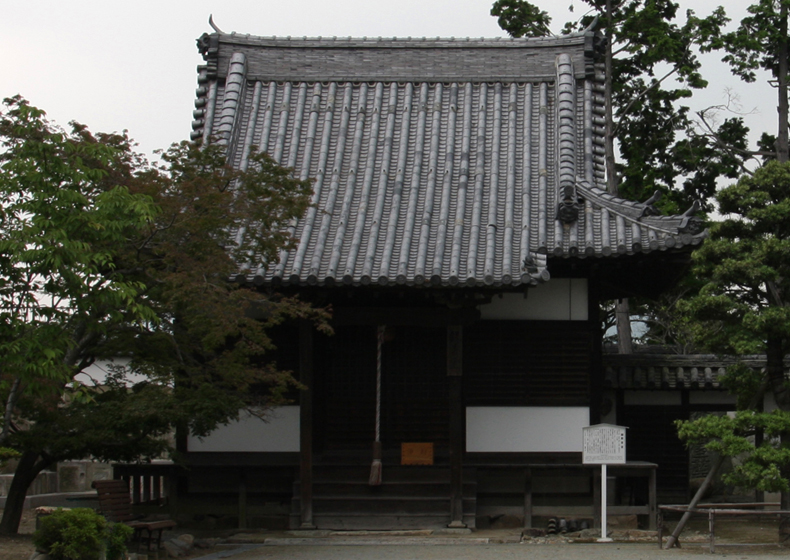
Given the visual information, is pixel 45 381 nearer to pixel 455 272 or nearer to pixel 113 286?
pixel 113 286

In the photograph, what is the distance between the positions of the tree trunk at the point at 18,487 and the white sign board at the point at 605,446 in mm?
7512

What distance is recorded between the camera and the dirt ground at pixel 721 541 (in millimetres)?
12125

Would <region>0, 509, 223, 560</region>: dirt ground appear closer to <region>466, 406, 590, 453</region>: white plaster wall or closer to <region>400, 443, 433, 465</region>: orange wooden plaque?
<region>400, 443, 433, 465</region>: orange wooden plaque

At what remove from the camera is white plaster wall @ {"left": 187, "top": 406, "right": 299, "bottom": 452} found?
50.3 ft

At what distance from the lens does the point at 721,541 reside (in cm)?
1361

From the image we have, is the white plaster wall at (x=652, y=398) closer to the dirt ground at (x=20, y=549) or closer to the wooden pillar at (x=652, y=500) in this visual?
the wooden pillar at (x=652, y=500)

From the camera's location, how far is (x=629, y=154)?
27422mm

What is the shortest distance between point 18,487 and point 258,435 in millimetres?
3753

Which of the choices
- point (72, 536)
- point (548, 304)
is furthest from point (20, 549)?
point (548, 304)

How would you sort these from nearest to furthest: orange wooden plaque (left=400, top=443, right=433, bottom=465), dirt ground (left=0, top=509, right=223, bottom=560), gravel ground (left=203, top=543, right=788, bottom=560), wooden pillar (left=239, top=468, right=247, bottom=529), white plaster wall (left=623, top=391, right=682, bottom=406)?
dirt ground (left=0, top=509, right=223, bottom=560)
gravel ground (left=203, top=543, right=788, bottom=560)
wooden pillar (left=239, top=468, right=247, bottom=529)
orange wooden plaque (left=400, top=443, right=433, bottom=465)
white plaster wall (left=623, top=391, right=682, bottom=406)

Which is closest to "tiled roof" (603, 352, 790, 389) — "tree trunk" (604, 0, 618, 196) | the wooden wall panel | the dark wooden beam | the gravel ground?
the wooden wall panel

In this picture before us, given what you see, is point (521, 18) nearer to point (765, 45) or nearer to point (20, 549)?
point (765, 45)

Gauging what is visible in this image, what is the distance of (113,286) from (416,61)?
404 inches

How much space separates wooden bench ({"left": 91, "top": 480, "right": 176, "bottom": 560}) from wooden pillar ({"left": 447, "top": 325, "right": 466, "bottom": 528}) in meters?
4.11
